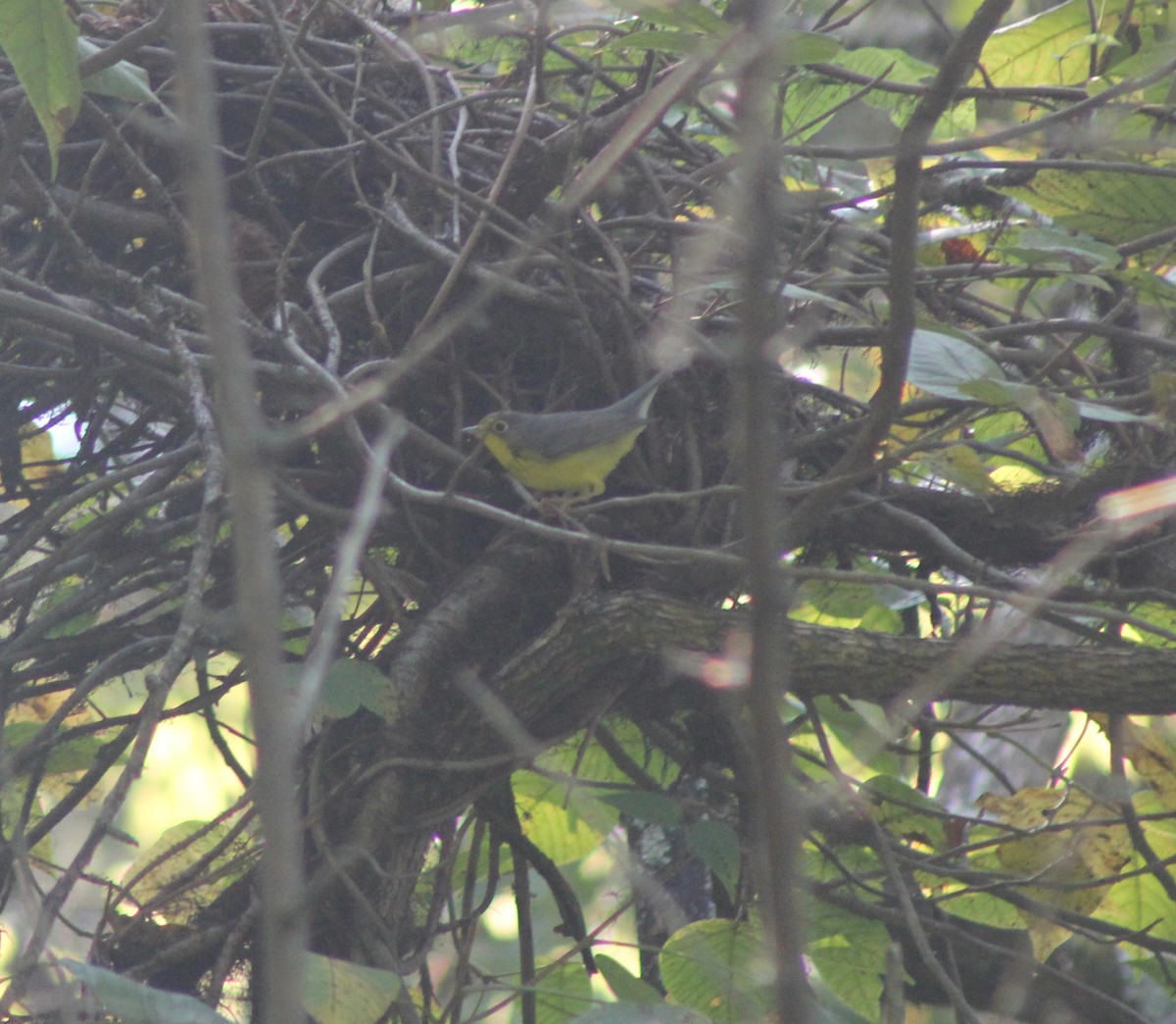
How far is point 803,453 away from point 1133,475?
61cm

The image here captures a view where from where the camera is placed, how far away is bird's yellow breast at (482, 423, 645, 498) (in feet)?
8.30

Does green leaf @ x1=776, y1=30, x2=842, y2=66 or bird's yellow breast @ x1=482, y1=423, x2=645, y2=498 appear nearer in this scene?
green leaf @ x1=776, y1=30, x2=842, y2=66

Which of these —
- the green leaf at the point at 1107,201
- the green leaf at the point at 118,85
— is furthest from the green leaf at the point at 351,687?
the green leaf at the point at 1107,201

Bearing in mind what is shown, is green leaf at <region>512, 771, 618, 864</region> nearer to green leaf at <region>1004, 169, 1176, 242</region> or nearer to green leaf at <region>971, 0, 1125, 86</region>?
green leaf at <region>1004, 169, 1176, 242</region>

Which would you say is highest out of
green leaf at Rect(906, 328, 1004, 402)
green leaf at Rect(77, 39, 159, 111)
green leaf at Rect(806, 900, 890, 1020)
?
green leaf at Rect(77, 39, 159, 111)

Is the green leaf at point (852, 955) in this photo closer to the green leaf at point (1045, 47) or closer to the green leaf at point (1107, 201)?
the green leaf at point (1107, 201)

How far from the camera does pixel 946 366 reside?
173 centimetres

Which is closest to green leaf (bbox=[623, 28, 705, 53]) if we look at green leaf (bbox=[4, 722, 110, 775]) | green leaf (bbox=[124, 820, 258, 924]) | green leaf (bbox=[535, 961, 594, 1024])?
green leaf (bbox=[124, 820, 258, 924])

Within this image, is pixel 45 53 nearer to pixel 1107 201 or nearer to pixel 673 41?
pixel 673 41

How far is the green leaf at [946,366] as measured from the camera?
1.69 m

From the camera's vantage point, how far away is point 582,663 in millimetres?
2152

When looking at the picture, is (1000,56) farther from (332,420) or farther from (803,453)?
(332,420)

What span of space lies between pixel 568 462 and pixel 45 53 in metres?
1.30

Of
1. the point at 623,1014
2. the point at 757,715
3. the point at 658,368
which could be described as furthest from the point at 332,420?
the point at 658,368
